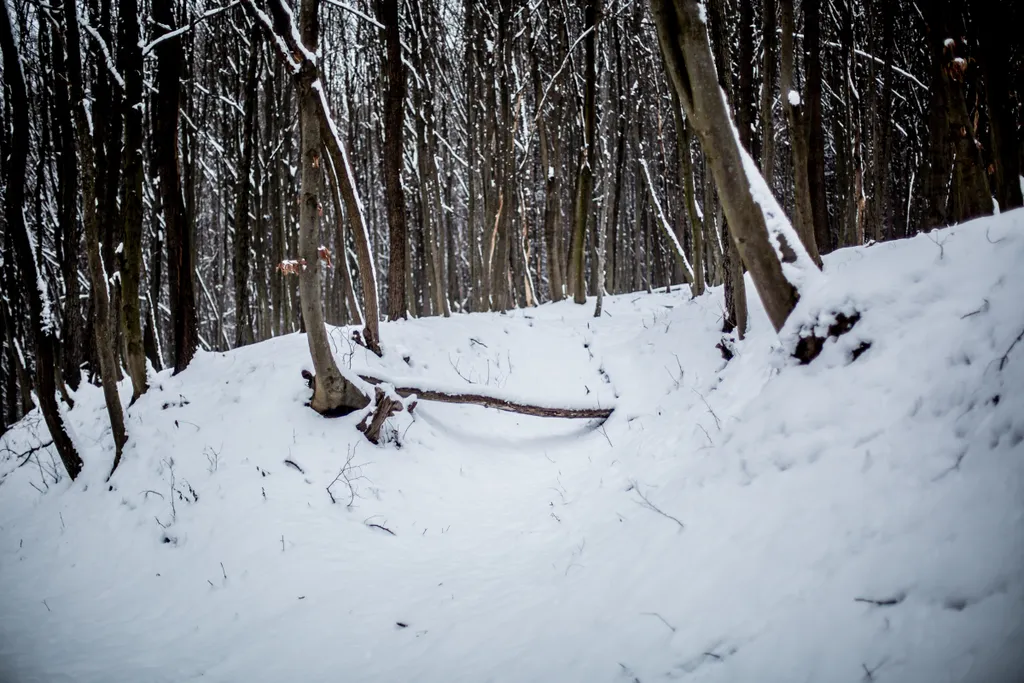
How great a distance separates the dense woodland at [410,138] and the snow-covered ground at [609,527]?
0.81m

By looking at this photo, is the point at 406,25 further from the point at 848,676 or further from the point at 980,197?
the point at 848,676

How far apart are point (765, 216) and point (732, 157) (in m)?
0.50

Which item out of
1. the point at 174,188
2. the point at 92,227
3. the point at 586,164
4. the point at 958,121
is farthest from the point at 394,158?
the point at 958,121

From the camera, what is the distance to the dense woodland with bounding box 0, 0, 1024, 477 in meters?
5.21

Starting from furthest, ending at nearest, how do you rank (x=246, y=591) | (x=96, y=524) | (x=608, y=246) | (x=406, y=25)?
(x=608, y=246) → (x=406, y=25) → (x=96, y=524) → (x=246, y=591)

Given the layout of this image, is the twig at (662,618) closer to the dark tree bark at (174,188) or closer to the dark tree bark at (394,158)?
the dark tree bark at (394,158)

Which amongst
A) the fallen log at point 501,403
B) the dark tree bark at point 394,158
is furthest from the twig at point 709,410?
the dark tree bark at point 394,158

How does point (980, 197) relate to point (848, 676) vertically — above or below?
above

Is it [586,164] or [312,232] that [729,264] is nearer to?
[312,232]

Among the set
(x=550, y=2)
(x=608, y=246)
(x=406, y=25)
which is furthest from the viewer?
(x=608, y=246)

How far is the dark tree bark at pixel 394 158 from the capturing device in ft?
26.3

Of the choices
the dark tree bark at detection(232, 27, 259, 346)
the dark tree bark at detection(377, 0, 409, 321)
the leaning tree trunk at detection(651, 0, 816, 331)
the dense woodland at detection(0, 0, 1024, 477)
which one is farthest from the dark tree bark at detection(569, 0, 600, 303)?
the leaning tree trunk at detection(651, 0, 816, 331)

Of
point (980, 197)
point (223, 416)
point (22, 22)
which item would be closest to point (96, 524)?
point (223, 416)

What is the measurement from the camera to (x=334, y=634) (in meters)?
3.05
